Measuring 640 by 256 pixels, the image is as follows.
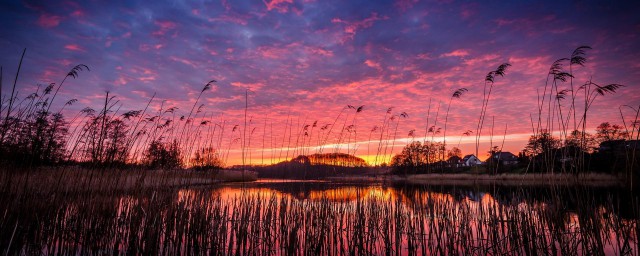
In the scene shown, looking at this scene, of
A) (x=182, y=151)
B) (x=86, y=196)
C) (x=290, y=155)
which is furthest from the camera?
(x=290, y=155)

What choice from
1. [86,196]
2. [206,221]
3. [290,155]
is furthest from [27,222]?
[290,155]

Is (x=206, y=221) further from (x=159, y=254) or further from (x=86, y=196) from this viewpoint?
(x=86, y=196)

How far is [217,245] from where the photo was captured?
5.64 m

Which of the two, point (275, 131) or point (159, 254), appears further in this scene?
point (275, 131)

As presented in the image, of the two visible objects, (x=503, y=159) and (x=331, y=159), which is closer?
(x=331, y=159)

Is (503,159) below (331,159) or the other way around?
below

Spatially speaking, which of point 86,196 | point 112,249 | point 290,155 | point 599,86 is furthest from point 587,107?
point 86,196

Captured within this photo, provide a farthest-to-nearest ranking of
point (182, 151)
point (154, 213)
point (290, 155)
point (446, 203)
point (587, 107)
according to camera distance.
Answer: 1. point (290, 155)
2. point (182, 151)
3. point (446, 203)
4. point (154, 213)
5. point (587, 107)

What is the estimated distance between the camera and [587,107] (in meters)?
4.33

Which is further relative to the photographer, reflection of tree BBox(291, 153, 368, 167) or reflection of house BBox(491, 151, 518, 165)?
reflection of tree BBox(291, 153, 368, 167)

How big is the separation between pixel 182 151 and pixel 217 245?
4707mm

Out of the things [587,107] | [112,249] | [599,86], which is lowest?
[112,249]

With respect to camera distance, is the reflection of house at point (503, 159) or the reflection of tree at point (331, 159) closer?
the reflection of house at point (503, 159)

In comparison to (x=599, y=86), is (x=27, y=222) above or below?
below
